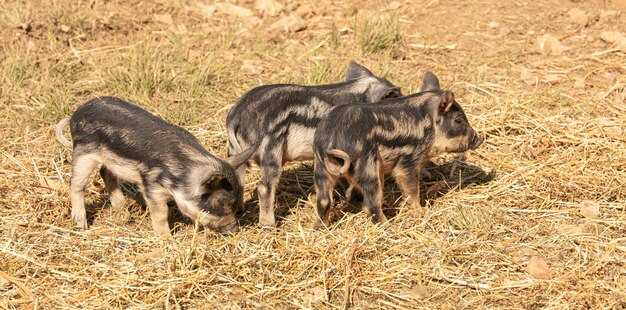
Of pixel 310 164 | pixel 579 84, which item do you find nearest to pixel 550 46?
pixel 579 84

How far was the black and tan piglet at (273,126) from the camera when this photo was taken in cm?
719

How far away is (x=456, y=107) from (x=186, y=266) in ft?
9.13

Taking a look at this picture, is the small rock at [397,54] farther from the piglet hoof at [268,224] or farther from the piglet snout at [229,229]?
the piglet snout at [229,229]

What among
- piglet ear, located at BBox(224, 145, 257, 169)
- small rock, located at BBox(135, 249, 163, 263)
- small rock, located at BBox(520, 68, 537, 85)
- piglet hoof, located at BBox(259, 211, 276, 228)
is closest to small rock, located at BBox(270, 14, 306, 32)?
small rock, located at BBox(520, 68, 537, 85)

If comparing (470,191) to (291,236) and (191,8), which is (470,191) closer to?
(291,236)

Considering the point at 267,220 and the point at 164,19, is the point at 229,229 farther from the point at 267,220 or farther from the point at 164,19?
the point at 164,19

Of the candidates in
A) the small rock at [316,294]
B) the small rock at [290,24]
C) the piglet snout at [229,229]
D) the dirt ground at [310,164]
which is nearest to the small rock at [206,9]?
the dirt ground at [310,164]

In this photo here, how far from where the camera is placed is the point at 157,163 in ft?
22.9

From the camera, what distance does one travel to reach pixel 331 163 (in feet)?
22.5

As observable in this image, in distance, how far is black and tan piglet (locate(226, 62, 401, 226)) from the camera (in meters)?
7.19

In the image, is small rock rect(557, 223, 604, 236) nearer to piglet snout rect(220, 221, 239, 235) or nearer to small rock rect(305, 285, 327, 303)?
small rock rect(305, 285, 327, 303)

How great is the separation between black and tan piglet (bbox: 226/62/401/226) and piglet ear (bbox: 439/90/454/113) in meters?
0.91

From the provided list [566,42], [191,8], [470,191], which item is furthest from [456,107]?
[191,8]

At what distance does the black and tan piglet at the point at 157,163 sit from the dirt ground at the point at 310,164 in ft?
0.85
